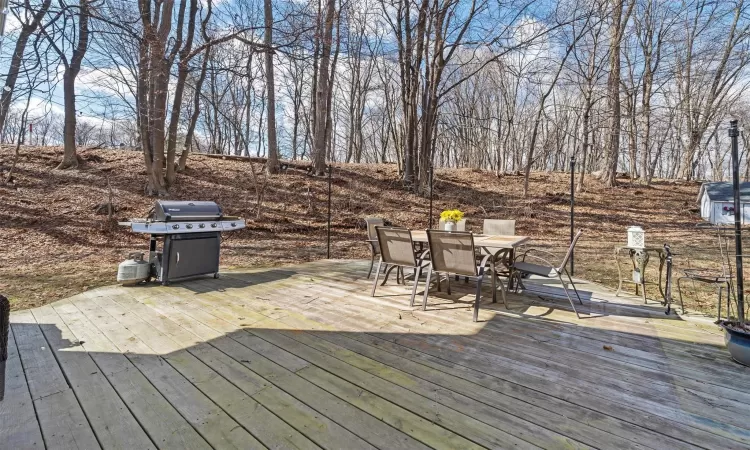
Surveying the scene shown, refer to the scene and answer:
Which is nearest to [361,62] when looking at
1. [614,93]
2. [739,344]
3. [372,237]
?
[614,93]

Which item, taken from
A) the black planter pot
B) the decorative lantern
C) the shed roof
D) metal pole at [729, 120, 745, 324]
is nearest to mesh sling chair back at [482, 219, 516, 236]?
the decorative lantern

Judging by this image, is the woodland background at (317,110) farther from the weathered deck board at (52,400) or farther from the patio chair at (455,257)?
the patio chair at (455,257)

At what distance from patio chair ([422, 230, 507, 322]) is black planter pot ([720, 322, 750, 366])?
60.4 inches

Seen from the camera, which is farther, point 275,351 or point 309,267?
point 309,267

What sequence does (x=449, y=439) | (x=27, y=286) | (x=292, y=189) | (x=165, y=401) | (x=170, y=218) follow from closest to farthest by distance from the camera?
(x=449, y=439) → (x=165, y=401) → (x=170, y=218) → (x=27, y=286) → (x=292, y=189)

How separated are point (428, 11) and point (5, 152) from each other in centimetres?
1487

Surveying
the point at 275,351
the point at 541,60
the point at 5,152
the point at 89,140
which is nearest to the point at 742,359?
the point at 275,351

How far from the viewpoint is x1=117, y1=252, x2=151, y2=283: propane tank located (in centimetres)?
388

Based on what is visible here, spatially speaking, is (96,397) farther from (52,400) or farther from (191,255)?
(191,255)

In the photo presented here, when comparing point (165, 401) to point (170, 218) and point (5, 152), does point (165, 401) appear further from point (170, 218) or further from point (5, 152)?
point (5, 152)

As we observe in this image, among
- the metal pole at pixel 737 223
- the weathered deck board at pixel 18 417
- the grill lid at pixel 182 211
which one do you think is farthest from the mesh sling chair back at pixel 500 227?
the weathered deck board at pixel 18 417

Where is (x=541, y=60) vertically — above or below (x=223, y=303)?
above

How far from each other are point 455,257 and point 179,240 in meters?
3.14

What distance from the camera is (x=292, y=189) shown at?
1134 centimetres
